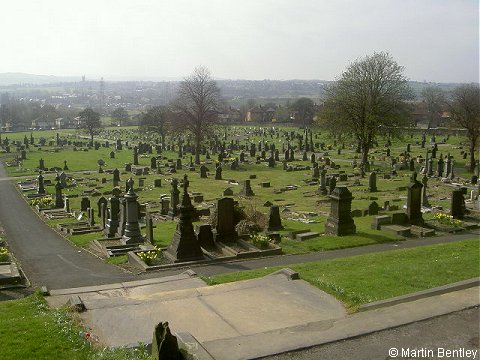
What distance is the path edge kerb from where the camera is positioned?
9.42 meters

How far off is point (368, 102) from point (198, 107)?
21616 millimetres

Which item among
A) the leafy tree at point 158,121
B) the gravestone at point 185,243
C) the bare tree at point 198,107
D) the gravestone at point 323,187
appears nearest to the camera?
the gravestone at point 185,243

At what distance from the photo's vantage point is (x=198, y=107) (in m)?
60.9

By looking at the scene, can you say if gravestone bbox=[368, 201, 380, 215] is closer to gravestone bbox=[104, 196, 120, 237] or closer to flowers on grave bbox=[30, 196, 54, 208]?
gravestone bbox=[104, 196, 120, 237]

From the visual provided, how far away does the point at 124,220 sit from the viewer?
23.1 meters

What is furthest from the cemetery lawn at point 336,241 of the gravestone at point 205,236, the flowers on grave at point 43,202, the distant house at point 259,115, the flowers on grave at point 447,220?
the distant house at point 259,115

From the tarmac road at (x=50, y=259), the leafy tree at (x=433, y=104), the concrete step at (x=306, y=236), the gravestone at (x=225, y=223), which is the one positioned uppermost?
the leafy tree at (x=433, y=104)

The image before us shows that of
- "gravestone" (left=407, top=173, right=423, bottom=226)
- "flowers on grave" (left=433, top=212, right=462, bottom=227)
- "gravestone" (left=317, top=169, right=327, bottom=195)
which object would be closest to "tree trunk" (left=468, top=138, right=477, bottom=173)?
"gravestone" (left=317, top=169, right=327, bottom=195)

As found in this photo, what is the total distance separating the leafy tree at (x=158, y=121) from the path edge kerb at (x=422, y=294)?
6939 cm

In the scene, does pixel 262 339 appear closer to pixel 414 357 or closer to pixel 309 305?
pixel 414 357

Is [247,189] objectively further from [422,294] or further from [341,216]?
[422,294]

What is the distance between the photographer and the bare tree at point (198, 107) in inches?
2393

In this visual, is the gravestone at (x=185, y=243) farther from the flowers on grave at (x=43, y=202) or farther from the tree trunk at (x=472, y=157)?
the tree trunk at (x=472, y=157)

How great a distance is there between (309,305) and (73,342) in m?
4.74
